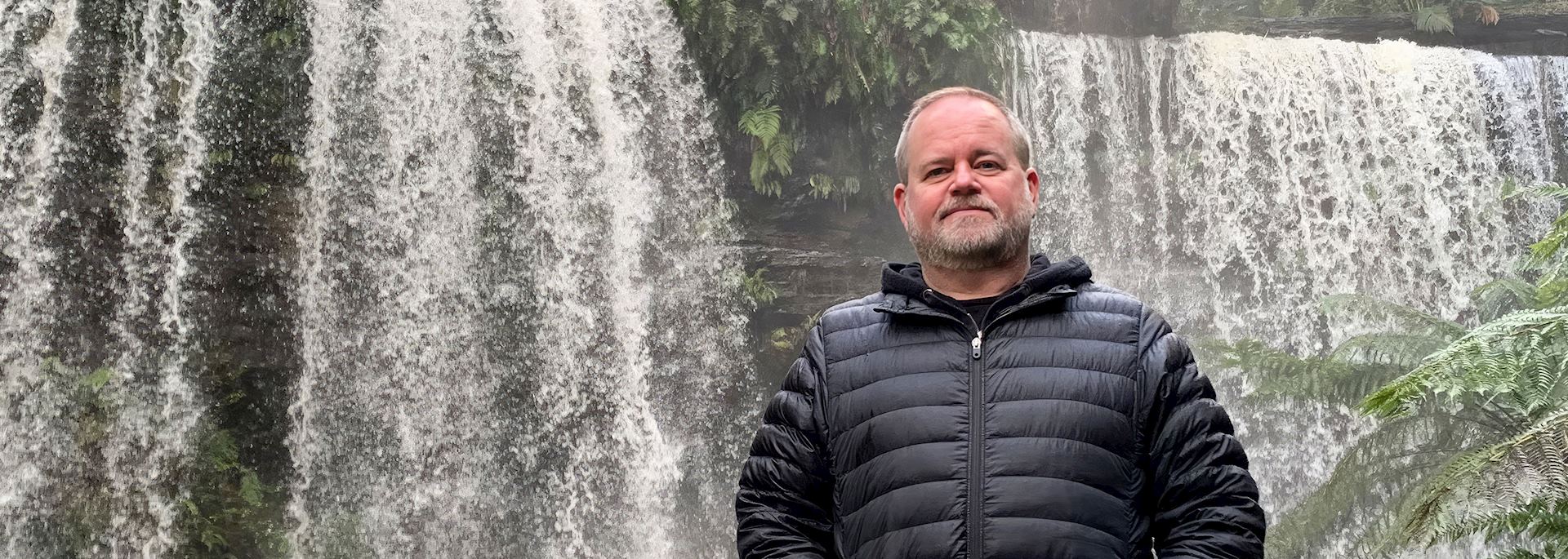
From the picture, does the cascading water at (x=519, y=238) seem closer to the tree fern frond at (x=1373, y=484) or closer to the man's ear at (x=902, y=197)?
the tree fern frond at (x=1373, y=484)

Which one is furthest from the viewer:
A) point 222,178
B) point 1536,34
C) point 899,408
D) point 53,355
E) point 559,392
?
point 1536,34

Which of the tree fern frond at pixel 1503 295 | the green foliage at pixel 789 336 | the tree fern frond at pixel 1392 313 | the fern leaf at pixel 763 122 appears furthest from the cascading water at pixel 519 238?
the tree fern frond at pixel 1503 295

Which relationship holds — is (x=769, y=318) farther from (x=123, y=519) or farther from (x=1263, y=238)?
(x=123, y=519)

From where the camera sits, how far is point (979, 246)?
1.96 metres

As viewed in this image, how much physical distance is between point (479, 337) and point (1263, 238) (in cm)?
631

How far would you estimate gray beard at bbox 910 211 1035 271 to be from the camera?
1.96 metres

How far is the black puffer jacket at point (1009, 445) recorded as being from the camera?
185 centimetres

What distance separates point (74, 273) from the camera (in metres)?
8.13

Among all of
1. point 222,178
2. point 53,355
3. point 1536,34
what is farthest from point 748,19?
point 1536,34

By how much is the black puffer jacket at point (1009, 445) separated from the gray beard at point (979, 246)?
2.1 inches

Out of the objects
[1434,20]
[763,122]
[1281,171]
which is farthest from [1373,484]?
[1434,20]

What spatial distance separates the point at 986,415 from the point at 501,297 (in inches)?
301

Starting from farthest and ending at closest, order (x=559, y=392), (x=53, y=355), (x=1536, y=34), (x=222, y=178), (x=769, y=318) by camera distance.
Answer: (x=1536, y=34) < (x=769, y=318) < (x=559, y=392) < (x=222, y=178) < (x=53, y=355)

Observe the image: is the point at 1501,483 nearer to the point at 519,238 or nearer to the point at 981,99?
the point at 981,99
